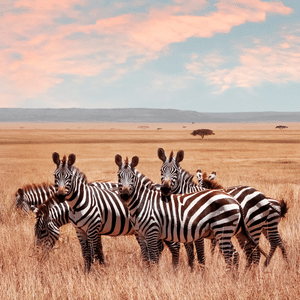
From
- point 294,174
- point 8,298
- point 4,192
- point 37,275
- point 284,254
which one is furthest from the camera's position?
point 294,174

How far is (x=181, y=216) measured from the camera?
626 centimetres

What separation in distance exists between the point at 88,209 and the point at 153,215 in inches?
45.9

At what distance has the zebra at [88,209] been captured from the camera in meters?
6.10

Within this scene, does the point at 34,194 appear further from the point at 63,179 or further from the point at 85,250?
the point at 63,179

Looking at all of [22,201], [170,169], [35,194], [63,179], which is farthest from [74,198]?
[22,201]

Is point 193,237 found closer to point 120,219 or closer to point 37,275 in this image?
point 120,219

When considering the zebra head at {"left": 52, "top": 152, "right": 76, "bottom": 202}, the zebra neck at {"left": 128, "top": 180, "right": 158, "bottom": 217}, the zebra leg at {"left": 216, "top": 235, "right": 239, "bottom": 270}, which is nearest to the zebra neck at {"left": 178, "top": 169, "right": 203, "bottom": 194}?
the zebra neck at {"left": 128, "top": 180, "right": 158, "bottom": 217}

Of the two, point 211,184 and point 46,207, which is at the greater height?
point 211,184

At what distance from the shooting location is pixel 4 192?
15.5 m

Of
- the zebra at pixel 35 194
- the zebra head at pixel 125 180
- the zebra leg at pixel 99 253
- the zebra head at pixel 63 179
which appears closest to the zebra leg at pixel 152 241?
the zebra head at pixel 125 180

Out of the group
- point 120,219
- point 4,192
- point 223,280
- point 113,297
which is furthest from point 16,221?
point 223,280

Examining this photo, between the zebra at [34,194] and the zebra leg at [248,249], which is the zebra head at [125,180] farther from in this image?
the zebra at [34,194]

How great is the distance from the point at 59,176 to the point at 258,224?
3765mm

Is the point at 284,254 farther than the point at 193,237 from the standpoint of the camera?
Yes
